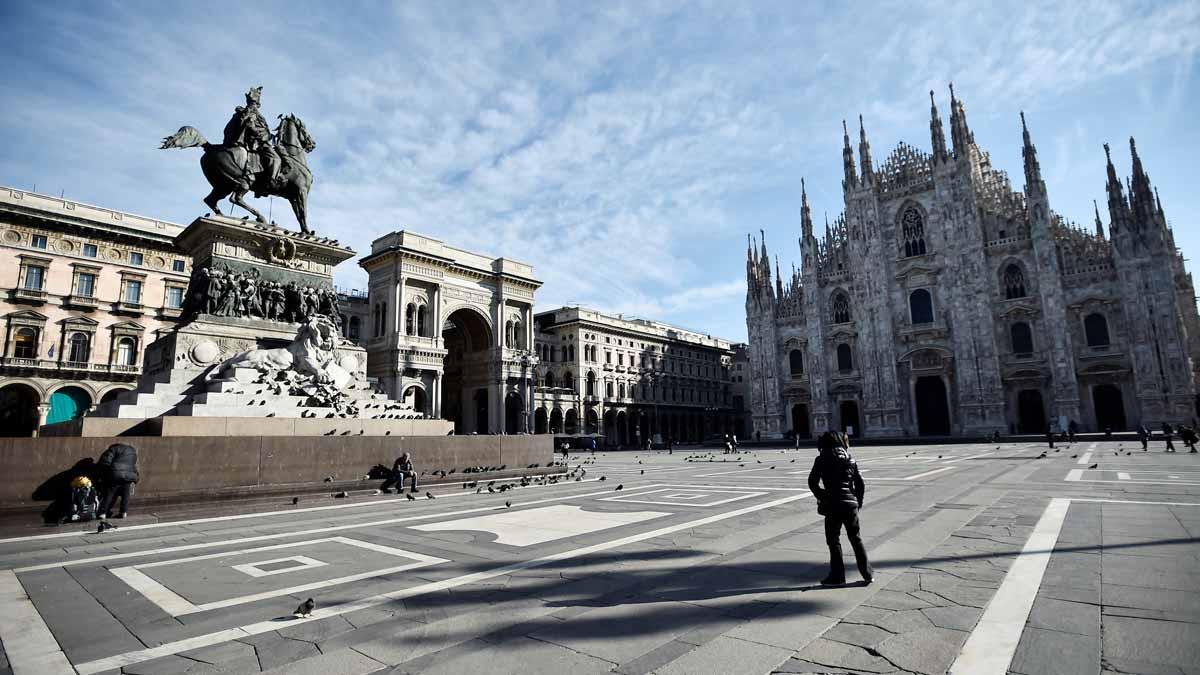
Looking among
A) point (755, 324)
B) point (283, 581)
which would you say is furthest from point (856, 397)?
point (283, 581)

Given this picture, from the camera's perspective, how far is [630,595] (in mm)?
4754

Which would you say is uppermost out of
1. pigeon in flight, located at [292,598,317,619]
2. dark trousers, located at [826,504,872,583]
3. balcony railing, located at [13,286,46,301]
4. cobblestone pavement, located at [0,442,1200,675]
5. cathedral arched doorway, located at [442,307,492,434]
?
balcony railing, located at [13,286,46,301]

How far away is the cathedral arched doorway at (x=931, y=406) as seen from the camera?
4825 cm

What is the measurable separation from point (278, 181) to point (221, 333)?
4223mm

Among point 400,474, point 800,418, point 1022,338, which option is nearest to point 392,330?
point 400,474

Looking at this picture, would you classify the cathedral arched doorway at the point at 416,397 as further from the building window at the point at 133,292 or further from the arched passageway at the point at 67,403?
the arched passageway at the point at 67,403

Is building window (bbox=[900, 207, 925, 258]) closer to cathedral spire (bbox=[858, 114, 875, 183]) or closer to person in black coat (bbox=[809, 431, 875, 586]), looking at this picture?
cathedral spire (bbox=[858, 114, 875, 183])

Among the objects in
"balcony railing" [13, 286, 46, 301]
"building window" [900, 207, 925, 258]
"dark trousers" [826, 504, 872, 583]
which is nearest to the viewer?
"dark trousers" [826, 504, 872, 583]

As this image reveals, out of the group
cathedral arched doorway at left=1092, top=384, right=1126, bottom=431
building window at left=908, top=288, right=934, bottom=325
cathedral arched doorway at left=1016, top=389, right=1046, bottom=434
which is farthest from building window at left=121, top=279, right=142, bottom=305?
cathedral arched doorway at left=1092, top=384, right=1126, bottom=431

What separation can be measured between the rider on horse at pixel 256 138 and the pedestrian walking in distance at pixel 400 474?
7.77 metres

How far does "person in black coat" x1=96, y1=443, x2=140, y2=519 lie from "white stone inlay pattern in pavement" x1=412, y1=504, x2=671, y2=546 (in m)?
4.40

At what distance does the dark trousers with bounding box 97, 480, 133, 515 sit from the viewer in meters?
8.59

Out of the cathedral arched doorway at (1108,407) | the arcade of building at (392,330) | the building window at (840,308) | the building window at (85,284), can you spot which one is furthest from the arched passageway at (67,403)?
the cathedral arched doorway at (1108,407)

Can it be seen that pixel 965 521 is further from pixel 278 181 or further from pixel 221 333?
pixel 278 181
